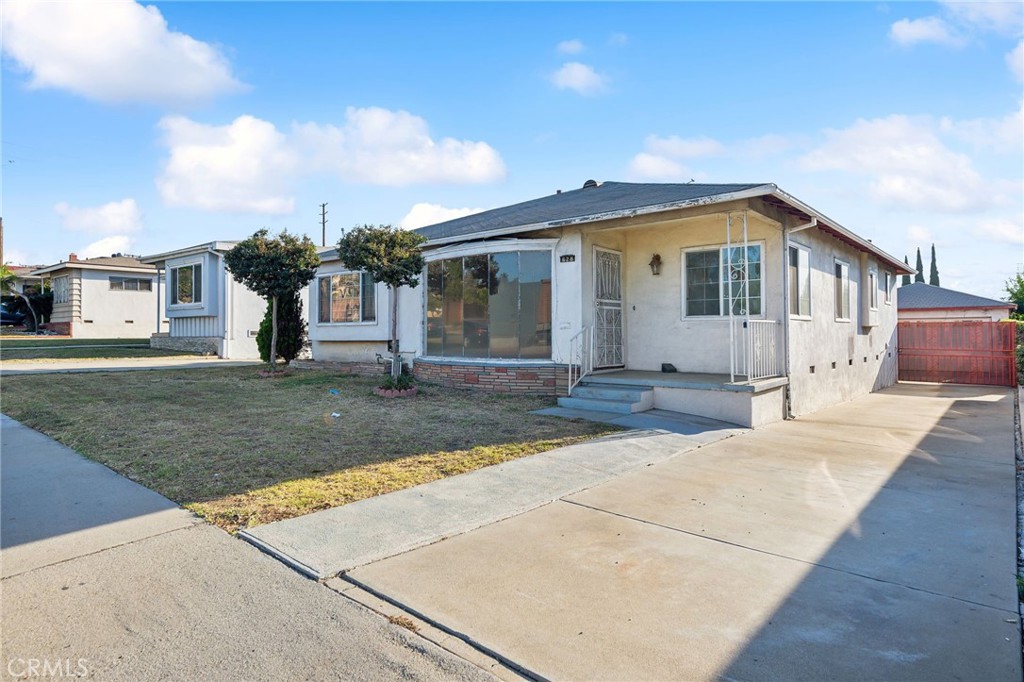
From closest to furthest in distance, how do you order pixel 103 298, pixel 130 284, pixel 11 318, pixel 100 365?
1. pixel 100 365
2. pixel 103 298
3. pixel 130 284
4. pixel 11 318

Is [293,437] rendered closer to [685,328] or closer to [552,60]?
[685,328]

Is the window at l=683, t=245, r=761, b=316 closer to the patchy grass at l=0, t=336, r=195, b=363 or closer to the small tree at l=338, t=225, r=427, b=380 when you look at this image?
the small tree at l=338, t=225, r=427, b=380

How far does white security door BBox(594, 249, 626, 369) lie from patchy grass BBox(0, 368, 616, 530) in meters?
1.65

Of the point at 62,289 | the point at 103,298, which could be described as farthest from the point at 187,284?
the point at 62,289

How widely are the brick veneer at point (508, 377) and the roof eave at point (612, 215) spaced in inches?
101

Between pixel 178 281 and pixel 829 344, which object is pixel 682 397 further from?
pixel 178 281

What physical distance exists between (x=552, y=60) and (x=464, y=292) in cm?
463

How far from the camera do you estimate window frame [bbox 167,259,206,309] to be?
20.8m

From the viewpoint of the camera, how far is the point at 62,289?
96.0 feet

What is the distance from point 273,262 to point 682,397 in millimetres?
9656

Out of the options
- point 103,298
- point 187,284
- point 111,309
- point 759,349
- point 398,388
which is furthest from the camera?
point 111,309

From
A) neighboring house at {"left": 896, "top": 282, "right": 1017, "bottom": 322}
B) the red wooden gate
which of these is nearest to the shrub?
the red wooden gate

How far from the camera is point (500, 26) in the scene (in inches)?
411

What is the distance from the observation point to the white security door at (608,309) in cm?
1066
